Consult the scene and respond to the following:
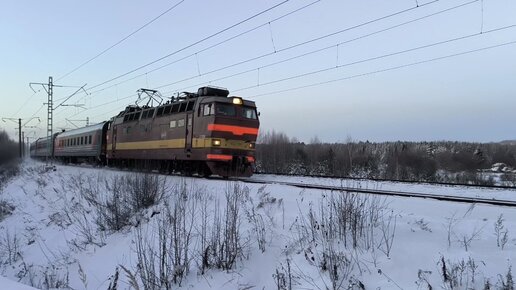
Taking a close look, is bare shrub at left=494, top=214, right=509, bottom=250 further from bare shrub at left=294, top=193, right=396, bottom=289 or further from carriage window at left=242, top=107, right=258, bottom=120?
carriage window at left=242, top=107, right=258, bottom=120

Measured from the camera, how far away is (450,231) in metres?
6.91

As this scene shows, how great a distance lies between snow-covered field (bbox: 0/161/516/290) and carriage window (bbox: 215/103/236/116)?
5.97 m

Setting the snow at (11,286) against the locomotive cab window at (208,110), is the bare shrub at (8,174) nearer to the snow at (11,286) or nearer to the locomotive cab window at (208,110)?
the locomotive cab window at (208,110)

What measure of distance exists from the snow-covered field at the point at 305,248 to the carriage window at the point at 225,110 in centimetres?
597

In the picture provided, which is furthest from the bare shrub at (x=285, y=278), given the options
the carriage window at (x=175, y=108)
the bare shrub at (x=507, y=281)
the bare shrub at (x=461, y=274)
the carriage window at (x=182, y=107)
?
the carriage window at (x=175, y=108)

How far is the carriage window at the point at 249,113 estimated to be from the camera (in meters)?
18.7

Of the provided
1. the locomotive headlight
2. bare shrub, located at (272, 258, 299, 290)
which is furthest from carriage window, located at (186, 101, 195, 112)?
bare shrub, located at (272, 258, 299, 290)

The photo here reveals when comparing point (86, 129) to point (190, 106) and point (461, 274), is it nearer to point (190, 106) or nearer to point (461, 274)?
point (190, 106)

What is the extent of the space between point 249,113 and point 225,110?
4.74 feet

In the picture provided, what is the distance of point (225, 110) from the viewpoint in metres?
17.9

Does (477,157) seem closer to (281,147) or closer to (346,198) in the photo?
(281,147)

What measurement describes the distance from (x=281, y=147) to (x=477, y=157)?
67.8ft

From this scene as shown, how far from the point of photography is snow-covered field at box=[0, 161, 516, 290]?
6.16 meters

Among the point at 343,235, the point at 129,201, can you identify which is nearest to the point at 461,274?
the point at 343,235
